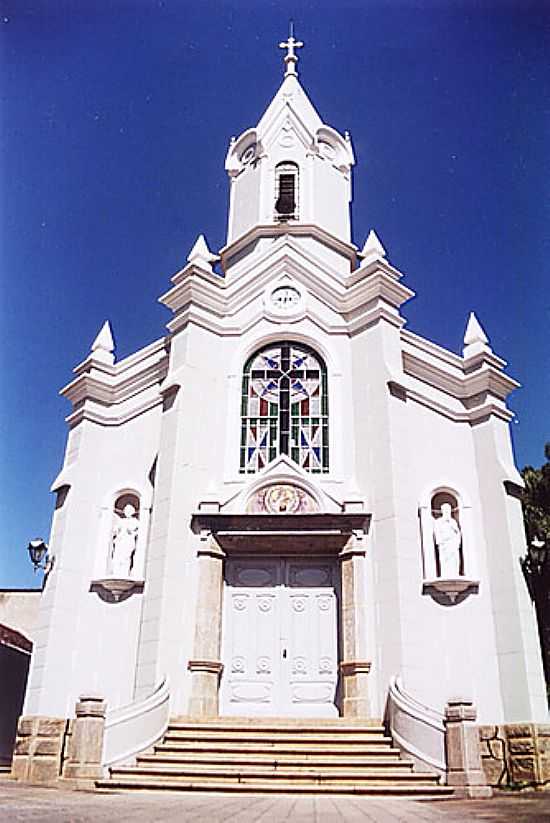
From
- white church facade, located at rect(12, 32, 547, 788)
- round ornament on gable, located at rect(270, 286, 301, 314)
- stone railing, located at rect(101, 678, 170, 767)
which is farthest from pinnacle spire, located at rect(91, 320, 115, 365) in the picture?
stone railing, located at rect(101, 678, 170, 767)

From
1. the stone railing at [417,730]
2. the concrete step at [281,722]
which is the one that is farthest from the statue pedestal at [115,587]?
the stone railing at [417,730]

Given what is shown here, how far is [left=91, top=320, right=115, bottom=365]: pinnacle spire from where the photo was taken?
17.5m

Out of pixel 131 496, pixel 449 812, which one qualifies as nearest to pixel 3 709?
pixel 131 496

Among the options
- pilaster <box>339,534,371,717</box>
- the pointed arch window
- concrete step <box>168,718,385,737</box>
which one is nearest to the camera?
concrete step <box>168,718,385,737</box>

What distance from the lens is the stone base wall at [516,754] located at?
1154 cm

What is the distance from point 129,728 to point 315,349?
28.3ft

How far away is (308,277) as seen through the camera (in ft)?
55.1

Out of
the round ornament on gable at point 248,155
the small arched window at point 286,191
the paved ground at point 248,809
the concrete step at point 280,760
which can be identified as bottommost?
the paved ground at point 248,809

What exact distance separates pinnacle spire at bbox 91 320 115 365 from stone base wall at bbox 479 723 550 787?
37.8 feet

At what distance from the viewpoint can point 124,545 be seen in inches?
571

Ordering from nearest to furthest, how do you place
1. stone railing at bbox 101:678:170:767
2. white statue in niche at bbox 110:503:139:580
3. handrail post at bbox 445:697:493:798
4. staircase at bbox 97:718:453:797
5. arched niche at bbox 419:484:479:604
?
staircase at bbox 97:718:453:797
handrail post at bbox 445:697:493:798
stone railing at bbox 101:678:170:767
arched niche at bbox 419:484:479:604
white statue in niche at bbox 110:503:139:580

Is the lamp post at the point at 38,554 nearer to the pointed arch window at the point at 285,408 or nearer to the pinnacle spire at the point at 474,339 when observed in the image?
the pointed arch window at the point at 285,408

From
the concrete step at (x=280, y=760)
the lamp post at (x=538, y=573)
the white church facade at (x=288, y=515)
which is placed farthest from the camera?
the lamp post at (x=538, y=573)

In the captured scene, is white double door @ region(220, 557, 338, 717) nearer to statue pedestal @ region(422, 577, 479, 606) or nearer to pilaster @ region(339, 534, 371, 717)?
pilaster @ region(339, 534, 371, 717)
